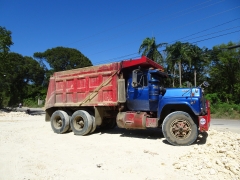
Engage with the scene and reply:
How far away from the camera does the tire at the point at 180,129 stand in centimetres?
636

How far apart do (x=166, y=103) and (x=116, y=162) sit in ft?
9.38

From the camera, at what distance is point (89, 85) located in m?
8.74

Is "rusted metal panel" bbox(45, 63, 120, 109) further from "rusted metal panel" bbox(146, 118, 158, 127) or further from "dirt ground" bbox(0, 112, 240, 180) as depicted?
"dirt ground" bbox(0, 112, 240, 180)

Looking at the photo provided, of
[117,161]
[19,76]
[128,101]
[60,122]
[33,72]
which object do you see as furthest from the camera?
[33,72]

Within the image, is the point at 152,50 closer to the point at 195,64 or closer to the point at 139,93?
the point at 195,64


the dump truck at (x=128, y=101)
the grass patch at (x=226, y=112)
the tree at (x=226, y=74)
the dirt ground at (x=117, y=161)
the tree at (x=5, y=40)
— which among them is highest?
the tree at (x=5, y=40)

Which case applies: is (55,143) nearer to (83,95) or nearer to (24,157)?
(24,157)

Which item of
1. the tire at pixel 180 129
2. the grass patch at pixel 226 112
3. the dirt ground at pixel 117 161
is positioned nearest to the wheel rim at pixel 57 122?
the dirt ground at pixel 117 161

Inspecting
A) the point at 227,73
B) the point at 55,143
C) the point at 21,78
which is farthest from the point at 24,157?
the point at 21,78

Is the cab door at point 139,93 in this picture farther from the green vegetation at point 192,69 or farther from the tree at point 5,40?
the tree at point 5,40

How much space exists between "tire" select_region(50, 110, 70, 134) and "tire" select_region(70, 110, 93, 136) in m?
0.33

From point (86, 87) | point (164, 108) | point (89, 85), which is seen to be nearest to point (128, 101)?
point (164, 108)

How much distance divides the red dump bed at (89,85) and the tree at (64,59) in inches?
1330

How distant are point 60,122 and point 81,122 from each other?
1250 millimetres
